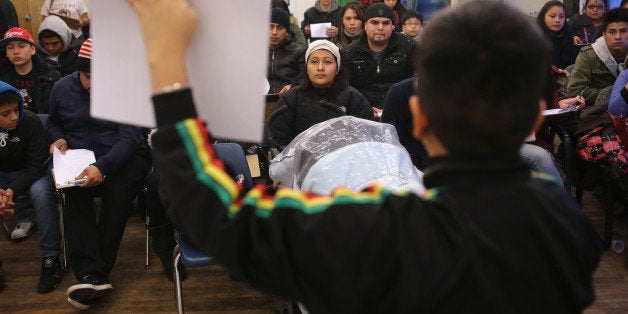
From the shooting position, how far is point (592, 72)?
4176 millimetres

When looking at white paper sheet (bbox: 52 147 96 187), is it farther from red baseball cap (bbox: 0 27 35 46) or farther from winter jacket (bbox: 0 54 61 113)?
red baseball cap (bbox: 0 27 35 46)

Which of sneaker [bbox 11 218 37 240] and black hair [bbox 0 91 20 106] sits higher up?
black hair [bbox 0 91 20 106]

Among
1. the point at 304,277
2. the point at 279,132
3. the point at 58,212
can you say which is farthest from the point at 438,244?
the point at 58,212

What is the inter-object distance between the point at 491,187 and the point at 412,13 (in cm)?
539

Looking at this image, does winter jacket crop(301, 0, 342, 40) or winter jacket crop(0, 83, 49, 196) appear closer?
winter jacket crop(0, 83, 49, 196)

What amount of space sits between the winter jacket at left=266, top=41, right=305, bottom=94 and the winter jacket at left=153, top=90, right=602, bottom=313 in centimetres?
417

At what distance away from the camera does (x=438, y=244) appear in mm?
730

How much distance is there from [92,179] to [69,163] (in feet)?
0.76

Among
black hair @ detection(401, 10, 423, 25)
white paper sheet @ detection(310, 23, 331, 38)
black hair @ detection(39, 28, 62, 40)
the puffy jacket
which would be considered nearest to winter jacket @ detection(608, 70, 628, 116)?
the puffy jacket

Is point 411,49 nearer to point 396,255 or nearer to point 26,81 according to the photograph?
point 26,81

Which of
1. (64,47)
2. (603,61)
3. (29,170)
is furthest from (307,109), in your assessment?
(64,47)

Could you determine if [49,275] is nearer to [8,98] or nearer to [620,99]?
[8,98]

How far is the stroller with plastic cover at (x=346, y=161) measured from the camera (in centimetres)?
162

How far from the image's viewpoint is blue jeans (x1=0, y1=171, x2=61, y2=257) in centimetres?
350
